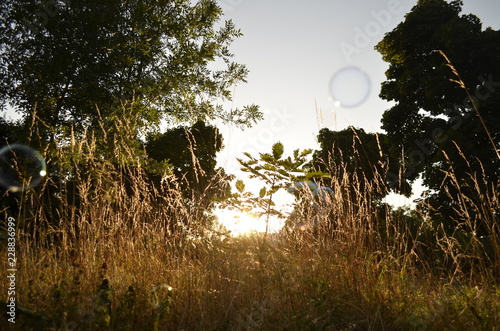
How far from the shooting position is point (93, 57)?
276 inches

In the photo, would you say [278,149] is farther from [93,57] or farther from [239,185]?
[93,57]

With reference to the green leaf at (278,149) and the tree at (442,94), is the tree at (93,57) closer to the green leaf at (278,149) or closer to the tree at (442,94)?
the green leaf at (278,149)

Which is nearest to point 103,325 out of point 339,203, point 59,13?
point 339,203

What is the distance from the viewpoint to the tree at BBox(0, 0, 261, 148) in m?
6.74

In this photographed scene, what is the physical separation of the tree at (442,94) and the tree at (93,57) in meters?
6.54

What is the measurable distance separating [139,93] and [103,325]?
6.68m

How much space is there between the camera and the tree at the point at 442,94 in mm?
9328

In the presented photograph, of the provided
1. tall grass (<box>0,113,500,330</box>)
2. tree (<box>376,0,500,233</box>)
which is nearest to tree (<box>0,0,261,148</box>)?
tall grass (<box>0,113,500,330</box>)

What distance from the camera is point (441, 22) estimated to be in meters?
11.1

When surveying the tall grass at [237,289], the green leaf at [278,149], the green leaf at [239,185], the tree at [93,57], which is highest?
the tree at [93,57]

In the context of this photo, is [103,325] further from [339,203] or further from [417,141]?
[417,141]

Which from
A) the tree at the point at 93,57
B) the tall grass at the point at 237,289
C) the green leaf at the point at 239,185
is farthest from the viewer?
the tree at the point at 93,57

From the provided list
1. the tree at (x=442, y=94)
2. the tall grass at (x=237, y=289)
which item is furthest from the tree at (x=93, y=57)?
the tree at (x=442, y=94)

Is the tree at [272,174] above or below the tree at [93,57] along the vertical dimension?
below
